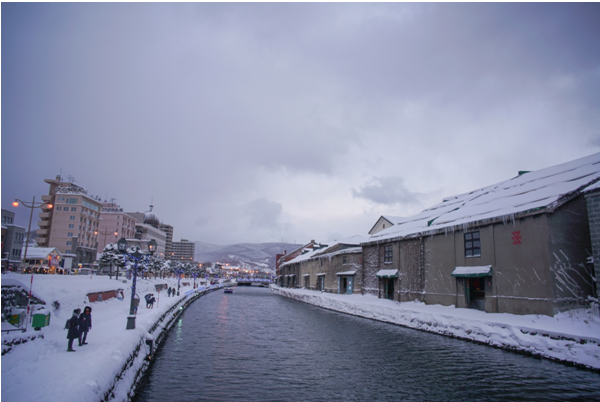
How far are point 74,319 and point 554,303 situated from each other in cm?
2550

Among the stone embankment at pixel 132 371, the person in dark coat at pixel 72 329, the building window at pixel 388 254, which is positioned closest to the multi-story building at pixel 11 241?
the stone embankment at pixel 132 371

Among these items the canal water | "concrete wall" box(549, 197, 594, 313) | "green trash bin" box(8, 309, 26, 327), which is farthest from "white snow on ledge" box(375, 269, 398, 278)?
"green trash bin" box(8, 309, 26, 327)

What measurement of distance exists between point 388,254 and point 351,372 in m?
27.3

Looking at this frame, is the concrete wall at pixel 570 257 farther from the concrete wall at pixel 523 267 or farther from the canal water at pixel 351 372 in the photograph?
the canal water at pixel 351 372

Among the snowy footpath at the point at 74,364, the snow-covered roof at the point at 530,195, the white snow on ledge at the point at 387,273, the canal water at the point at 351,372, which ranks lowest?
the canal water at the point at 351,372

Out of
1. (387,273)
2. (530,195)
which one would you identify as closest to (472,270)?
(530,195)

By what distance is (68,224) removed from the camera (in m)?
106

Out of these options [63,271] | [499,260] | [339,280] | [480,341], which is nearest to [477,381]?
[480,341]

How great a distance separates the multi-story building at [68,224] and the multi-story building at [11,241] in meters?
36.9

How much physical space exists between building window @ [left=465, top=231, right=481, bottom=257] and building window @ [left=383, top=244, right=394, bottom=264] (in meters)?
12.1

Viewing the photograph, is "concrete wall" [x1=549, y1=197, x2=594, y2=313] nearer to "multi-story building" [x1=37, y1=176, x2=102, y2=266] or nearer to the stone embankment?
the stone embankment

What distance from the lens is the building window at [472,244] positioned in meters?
28.8

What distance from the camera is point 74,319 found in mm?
14719

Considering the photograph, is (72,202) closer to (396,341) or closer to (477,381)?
(396,341)
